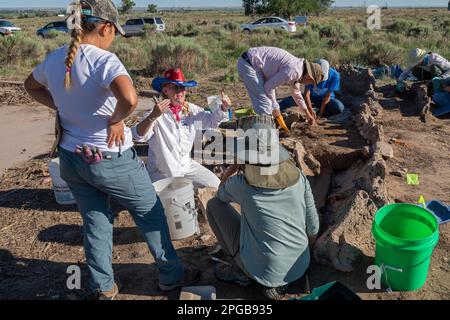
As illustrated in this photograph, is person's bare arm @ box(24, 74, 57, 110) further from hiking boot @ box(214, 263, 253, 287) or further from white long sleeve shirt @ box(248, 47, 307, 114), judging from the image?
white long sleeve shirt @ box(248, 47, 307, 114)

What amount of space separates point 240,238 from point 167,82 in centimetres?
163

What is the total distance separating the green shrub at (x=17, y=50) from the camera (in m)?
13.2

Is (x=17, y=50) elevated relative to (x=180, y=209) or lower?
elevated

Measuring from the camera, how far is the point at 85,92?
2.30 m

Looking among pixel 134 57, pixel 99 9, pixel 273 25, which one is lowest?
pixel 134 57

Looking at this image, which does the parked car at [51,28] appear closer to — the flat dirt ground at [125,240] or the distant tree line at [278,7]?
the distant tree line at [278,7]

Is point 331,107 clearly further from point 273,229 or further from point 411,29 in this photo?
point 411,29

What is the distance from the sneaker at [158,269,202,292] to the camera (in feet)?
9.74

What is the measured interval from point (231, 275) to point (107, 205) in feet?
3.15

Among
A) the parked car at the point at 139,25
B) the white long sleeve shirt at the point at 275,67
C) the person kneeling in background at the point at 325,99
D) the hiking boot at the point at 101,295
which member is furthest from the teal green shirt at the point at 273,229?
the parked car at the point at 139,25

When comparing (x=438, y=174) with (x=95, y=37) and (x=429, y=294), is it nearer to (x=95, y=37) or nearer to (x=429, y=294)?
(x=429, y=294)

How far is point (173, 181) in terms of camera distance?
12.4 ft

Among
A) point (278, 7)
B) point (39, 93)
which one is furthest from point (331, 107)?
point (278, 7)

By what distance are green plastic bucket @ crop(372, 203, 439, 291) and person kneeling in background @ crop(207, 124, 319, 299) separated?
44 centimetres
